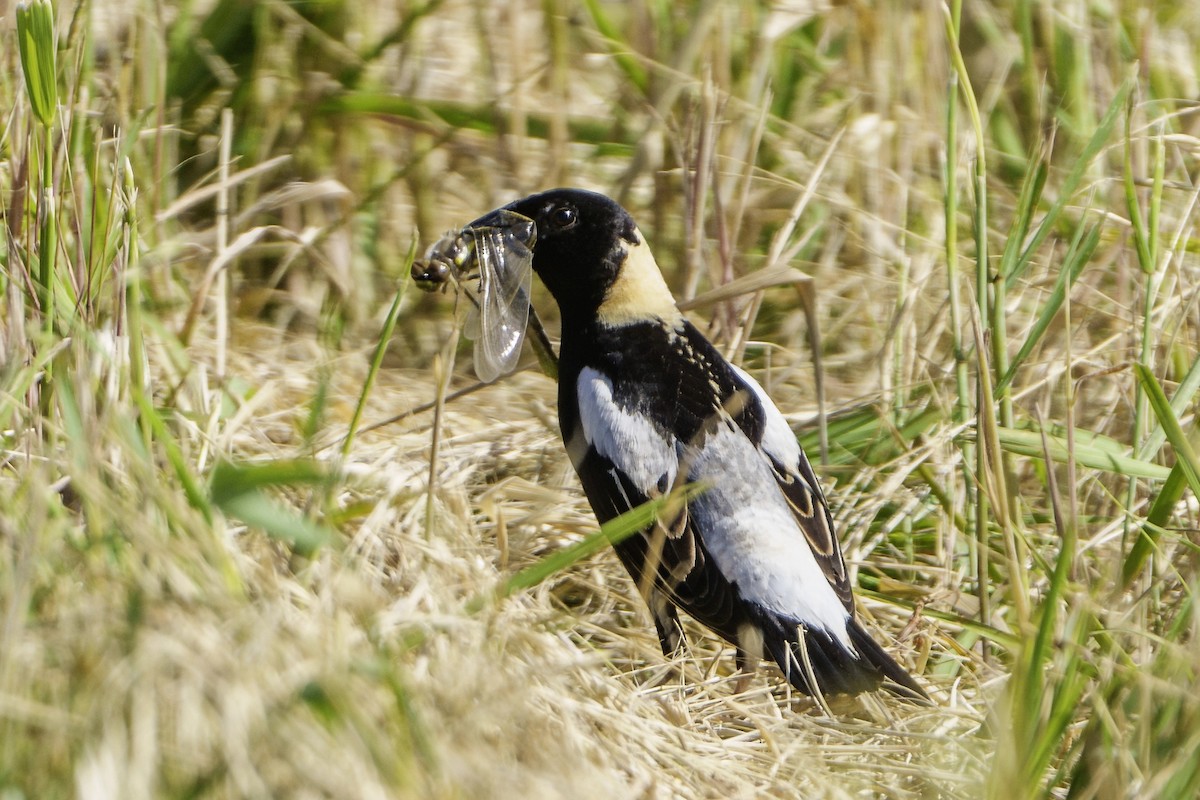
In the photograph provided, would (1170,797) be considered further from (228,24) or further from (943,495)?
(228,24)

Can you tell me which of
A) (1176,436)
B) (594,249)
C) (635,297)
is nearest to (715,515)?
(635,297)

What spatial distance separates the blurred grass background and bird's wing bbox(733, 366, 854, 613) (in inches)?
6.2

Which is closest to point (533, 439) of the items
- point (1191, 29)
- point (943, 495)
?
point (943, 495)

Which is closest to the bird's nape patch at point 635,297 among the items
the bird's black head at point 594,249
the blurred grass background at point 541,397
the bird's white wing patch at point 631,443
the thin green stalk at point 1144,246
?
the bird's black head at point 594,249

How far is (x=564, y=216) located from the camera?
268cm

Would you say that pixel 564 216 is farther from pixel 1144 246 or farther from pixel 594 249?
pixel 1144 246

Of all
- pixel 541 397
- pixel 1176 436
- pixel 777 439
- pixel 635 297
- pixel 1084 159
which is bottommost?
pixel 541 397

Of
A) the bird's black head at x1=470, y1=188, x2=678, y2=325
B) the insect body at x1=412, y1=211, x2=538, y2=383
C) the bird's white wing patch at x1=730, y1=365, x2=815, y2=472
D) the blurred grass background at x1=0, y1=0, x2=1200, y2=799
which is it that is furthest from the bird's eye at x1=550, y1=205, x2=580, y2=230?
the bird's white wing patch at x1=730, y1=365, x2=815, y2=472

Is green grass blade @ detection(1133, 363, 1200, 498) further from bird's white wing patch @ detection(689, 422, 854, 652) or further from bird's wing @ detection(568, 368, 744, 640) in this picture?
bird's wing @ detection(568, 368, 744, 640)

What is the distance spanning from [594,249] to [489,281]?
10.3 inches

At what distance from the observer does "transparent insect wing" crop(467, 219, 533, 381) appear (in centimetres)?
251

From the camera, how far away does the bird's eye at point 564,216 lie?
2.68 metres

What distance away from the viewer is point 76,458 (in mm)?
1502

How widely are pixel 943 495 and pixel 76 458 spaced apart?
1.53 meters
